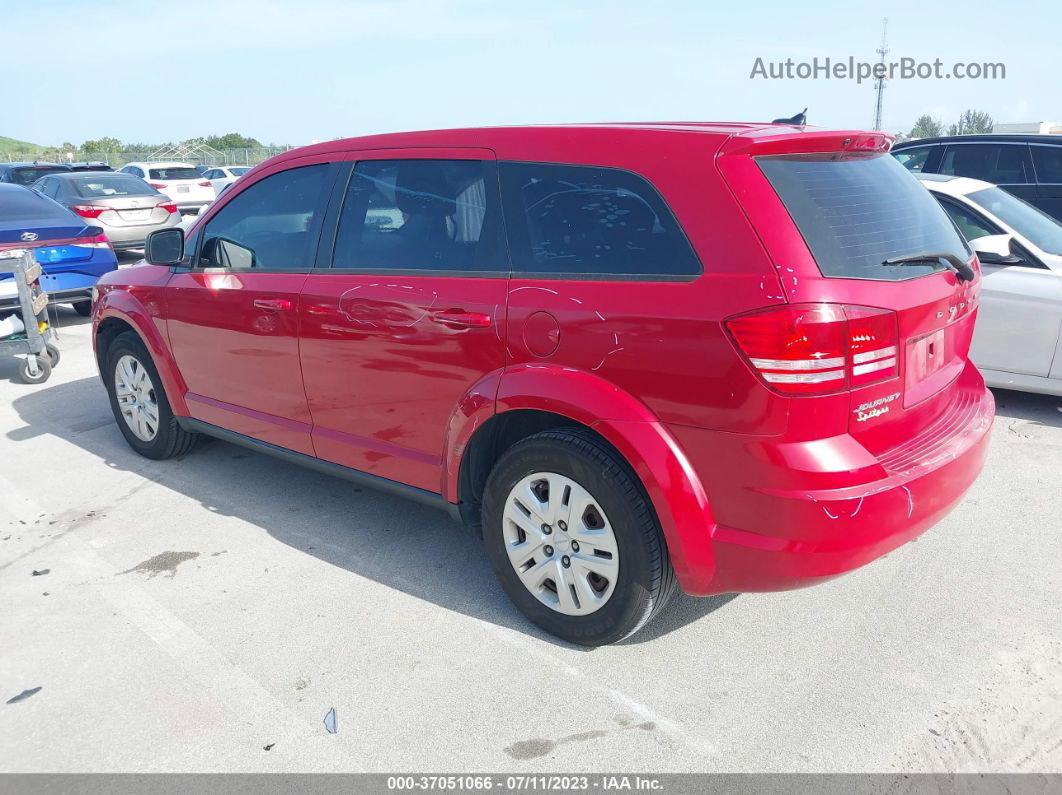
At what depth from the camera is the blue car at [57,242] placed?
8.59 m

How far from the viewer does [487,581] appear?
3.76m

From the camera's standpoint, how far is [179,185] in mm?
20969

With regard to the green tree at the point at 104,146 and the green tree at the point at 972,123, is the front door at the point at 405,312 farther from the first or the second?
the green tree at the point at 104,146

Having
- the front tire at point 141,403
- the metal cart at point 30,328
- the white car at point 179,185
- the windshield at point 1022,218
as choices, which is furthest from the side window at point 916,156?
the white car at point 179,185

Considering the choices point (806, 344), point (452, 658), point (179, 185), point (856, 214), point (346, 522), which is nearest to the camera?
point (806, 344)

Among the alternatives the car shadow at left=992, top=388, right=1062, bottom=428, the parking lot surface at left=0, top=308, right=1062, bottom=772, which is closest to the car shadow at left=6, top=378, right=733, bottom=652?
the parking lot surface at left=0, top=308, right=1062, bottom=772

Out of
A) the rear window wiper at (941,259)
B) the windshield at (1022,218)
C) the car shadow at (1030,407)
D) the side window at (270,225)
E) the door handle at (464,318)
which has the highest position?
the side window at (270,225)

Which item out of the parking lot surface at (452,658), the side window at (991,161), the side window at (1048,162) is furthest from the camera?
the side window at (991,161)

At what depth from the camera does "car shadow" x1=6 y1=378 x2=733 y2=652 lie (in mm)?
3576

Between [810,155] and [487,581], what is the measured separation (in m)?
2.15

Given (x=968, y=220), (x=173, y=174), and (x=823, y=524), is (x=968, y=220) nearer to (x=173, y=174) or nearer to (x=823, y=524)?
(x=823, y=524)

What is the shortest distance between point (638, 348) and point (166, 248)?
3.08 metres

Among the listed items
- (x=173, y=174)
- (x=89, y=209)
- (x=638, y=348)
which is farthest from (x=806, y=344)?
(x=173, y=174)

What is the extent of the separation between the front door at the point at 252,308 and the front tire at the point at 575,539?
1.33 meters
